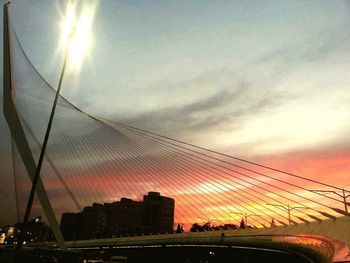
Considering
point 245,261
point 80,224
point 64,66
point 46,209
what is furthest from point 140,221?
point 64,66

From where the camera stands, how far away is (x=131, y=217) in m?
146

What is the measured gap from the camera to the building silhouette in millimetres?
138000

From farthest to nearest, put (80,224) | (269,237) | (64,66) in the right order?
(80,224) → (269,237) → (64,66)

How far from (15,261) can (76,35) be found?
8939mm

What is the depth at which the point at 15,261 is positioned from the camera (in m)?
11.3

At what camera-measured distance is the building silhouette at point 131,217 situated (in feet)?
453

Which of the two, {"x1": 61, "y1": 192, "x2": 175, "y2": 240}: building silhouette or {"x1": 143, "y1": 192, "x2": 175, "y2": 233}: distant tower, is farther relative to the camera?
{"x1": 61, "y1": 192, "x2": 175, "y2": 240}: building silhouette

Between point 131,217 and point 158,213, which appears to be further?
point 131,217

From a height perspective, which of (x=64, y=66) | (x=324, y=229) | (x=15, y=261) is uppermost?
(x=64, y=66)

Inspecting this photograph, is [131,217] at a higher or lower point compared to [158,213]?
lower

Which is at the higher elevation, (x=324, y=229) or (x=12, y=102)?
(x=12, y=102)

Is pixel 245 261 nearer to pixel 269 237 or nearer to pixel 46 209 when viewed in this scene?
pixel 269 237

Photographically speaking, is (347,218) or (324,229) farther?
(324,229)

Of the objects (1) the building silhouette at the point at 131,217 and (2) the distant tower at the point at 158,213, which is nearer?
(2) the distant tower at the point at 158,213
